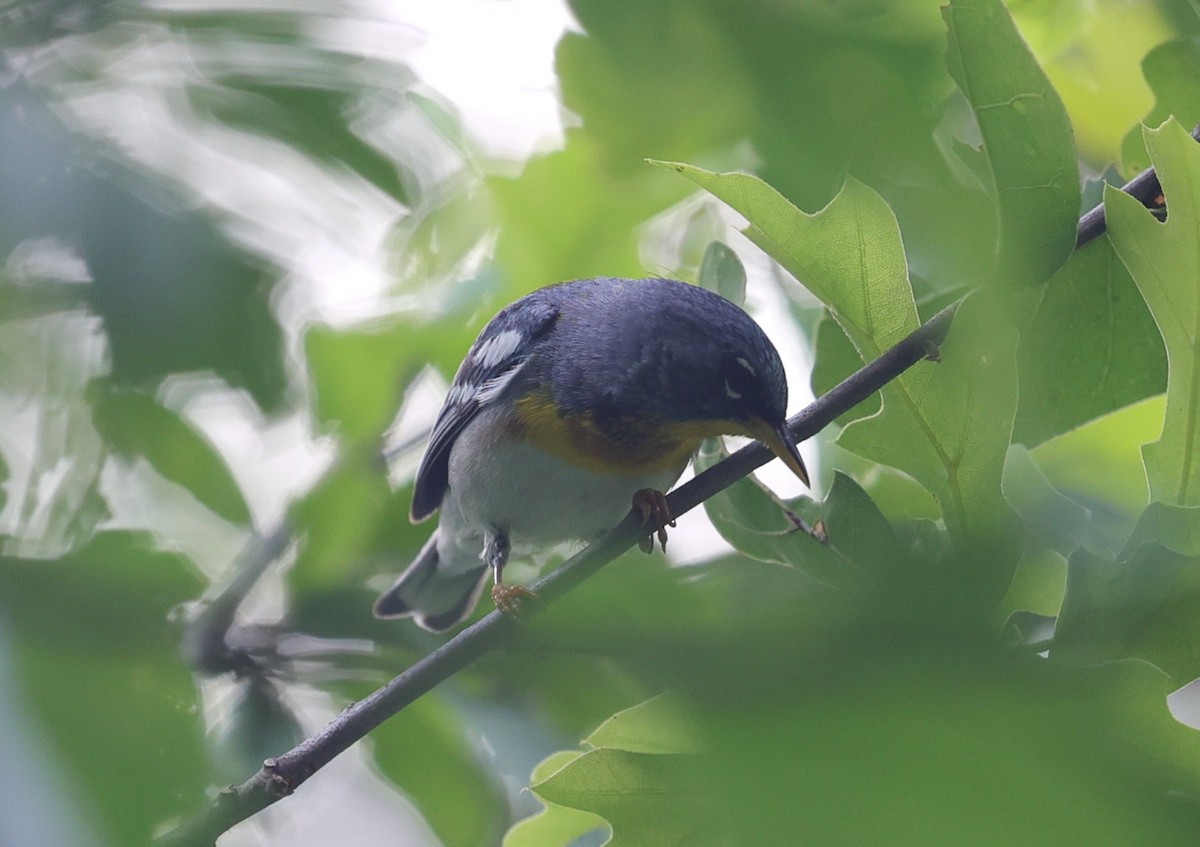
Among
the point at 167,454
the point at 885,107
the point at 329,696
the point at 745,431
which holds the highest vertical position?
the point at 885,107

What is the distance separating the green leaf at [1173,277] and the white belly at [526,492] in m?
1.52

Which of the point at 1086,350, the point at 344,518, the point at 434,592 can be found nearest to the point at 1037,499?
the point at 1086,350

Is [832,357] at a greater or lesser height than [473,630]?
greater

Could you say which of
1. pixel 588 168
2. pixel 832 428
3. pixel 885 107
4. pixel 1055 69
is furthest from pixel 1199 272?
pixel 588 168

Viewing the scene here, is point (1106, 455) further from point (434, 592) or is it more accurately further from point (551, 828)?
point (434, 592)

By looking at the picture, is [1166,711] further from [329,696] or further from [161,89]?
[329,696]

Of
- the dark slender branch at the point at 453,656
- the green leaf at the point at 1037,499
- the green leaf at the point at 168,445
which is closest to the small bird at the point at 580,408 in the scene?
the green leaf at the point at 168,445

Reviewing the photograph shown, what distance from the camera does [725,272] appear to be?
2045 millimetres

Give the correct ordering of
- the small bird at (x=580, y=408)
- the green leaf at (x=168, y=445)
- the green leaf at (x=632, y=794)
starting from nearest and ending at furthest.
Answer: the green leaf at (x=632, y=794) → the green leaf at (x=168, y=445) → the small bird at (x=580, y=408)

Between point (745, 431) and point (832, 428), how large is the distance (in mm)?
355

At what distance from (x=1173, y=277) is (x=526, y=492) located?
5.86 feet

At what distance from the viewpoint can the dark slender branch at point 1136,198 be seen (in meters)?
1.38

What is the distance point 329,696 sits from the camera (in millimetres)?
1879

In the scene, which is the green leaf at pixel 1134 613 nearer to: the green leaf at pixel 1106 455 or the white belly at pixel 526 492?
the green leaf at pixel 1106 455
